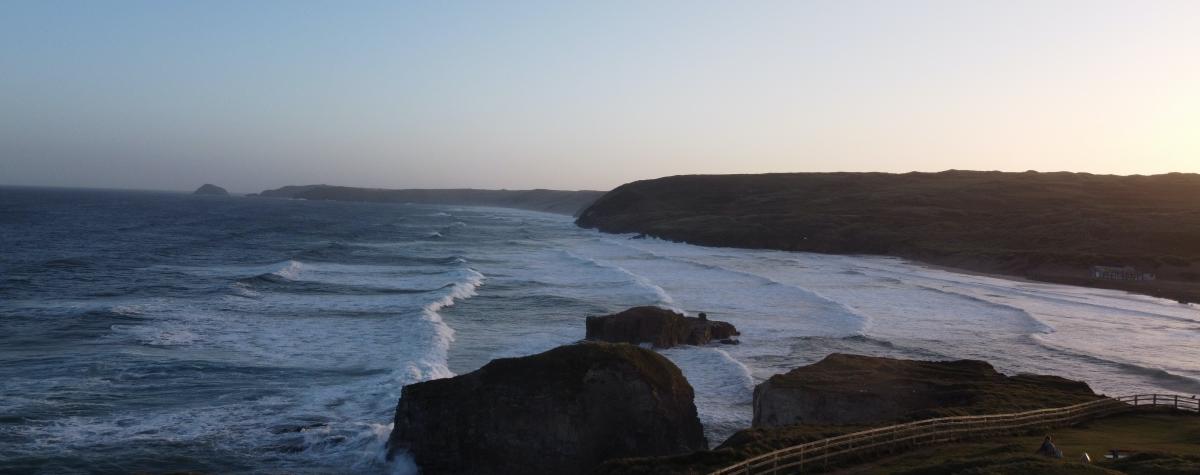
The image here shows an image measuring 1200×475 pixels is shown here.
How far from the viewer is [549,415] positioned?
2108 centimetres

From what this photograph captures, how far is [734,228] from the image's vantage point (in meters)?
124

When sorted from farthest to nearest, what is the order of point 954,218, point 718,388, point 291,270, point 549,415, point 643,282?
1. point 954,218
2. point 643,282
3. point 291,270
4. point 718,388
5. point 549,415

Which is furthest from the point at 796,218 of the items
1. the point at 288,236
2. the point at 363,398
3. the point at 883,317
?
the point at 363,398

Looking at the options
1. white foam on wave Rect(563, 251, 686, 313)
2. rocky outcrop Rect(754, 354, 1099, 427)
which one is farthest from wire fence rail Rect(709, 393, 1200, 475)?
white foam on wave Rect(563, 251, 686, 313)

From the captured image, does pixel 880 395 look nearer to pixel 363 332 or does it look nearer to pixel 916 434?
pixel 916 434

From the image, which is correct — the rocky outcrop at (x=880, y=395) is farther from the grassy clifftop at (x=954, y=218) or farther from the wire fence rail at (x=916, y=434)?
the grassy clifftop at (x=954, y=218)

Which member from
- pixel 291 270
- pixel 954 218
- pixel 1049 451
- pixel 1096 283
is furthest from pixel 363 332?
pixel 954 218

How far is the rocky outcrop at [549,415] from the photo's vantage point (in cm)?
2106

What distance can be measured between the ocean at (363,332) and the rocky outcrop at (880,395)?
8.04 feet

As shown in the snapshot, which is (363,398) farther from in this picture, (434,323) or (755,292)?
(755,292)

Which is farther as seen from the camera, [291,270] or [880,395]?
[291,270]

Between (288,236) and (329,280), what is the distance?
51.8m

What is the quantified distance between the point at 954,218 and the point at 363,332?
336 feet

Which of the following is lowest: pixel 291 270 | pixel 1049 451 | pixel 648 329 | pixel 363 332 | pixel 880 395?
pixel 363 332
